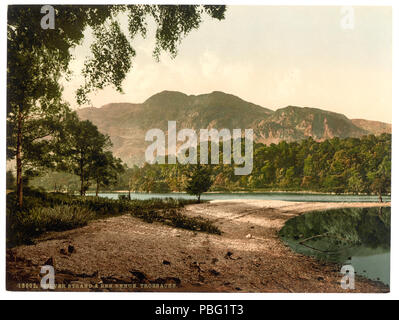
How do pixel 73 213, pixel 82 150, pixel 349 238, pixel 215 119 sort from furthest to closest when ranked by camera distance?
pixel 82 150, pixel 215 119, pixel 349 238, pixel 73 213

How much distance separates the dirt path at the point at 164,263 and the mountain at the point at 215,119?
1709 millimetres

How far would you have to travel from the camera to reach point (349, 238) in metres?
5.30

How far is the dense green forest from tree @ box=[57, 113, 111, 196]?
0.75ft

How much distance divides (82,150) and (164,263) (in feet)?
9.94

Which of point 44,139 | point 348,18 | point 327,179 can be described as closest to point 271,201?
point 327,179

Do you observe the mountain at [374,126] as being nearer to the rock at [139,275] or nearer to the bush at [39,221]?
the rock at [139,275]

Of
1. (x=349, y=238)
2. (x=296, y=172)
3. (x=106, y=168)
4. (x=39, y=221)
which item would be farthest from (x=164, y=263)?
(x=349, y=238)

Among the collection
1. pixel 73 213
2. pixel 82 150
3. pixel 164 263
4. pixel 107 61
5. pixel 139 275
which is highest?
pixel 107 61

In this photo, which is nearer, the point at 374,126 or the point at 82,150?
the point at 374,126

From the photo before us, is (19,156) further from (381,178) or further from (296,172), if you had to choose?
(381,178)

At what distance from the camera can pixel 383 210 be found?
17.5 ft

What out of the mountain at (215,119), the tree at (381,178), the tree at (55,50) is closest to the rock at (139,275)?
the mountain at (215,119)

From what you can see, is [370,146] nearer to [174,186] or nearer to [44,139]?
[174,186]

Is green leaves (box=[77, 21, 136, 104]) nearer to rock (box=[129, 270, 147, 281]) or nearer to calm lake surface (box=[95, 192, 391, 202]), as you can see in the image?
calm lake surface (box=[95, 192, 391, 202])
